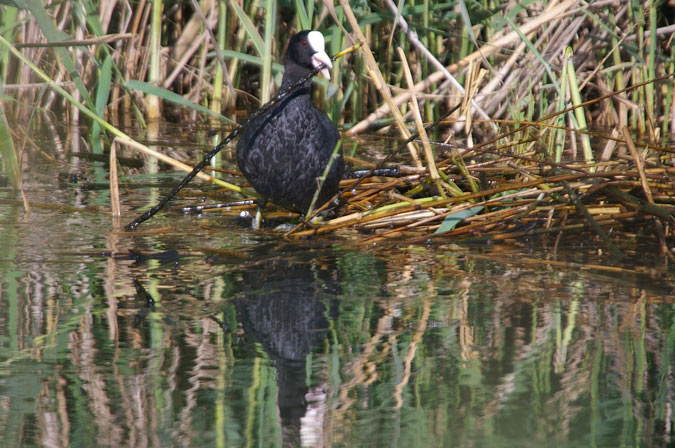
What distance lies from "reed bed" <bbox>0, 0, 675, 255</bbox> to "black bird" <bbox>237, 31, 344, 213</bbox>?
0.14 metres

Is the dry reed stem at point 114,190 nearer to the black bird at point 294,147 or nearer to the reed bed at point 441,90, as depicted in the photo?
the reed bed at point 441,90

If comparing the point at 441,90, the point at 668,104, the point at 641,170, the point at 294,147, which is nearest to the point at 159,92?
the point at 294,147

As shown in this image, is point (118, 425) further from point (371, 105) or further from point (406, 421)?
point (371, 105)

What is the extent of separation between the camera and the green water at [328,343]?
123 cm

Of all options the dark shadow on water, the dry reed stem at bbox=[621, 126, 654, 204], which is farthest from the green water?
the dry reed stem at bbox=[621, 126, 654, 204]

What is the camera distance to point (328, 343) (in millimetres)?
1578

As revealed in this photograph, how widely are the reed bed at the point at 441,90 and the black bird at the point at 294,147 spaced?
14 centimetres

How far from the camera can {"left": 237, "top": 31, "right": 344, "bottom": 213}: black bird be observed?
2.62 metres

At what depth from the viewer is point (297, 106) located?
2.67 meters

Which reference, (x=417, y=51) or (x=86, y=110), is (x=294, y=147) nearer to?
(x=86, y=110)

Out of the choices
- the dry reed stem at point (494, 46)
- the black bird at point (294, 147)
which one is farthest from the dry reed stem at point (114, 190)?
the dry reed stem at point (494, 46)

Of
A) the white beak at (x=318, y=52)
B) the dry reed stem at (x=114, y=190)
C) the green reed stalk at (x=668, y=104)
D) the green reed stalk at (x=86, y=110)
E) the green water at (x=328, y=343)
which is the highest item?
the green reed stalk at (x=668, y=104)

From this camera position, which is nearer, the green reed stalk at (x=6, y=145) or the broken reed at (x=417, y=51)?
the green reed stalk at (x=6, y=145)

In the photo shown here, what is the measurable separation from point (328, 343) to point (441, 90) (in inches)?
122
